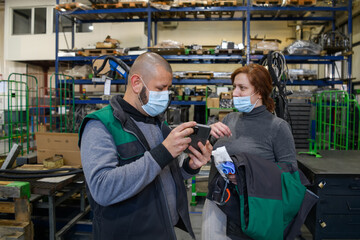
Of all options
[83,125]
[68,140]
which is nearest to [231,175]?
[83,125]

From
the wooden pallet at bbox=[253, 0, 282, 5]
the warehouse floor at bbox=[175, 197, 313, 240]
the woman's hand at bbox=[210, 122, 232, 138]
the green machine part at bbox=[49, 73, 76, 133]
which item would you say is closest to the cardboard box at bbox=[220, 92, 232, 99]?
the warehouse floor at bbox=[175, 197, 313, 240]

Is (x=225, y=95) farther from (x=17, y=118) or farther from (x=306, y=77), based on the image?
(x=17, y=118)

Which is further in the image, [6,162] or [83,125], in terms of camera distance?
[6,162]

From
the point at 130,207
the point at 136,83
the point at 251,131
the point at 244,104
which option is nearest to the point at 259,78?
the point at 244,104

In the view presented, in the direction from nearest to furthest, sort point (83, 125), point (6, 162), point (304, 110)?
point (83, 125) → point (6, 162) → point (304, 110)

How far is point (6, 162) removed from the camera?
2898 millimetres

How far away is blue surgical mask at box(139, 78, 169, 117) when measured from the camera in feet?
4.41

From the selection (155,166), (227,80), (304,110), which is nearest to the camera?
(155,166)

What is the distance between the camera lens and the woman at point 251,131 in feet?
5.81

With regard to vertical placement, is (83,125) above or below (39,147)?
above

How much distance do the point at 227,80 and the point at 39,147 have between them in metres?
4.53

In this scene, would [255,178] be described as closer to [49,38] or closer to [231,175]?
[231,175]

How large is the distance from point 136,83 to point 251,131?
2.98 feet

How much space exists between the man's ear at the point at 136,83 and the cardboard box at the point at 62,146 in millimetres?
1951
